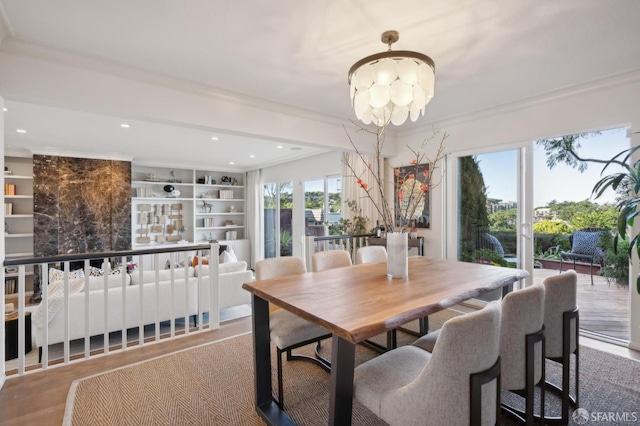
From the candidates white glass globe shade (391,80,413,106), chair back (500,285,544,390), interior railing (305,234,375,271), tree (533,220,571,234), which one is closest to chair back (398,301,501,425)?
chair back (500,285,544,390)

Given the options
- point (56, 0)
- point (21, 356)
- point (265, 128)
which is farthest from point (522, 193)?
point (21, 356)

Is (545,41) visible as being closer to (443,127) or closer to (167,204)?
(443,127)

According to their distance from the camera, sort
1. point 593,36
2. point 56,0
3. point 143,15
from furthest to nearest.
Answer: point 593,36 → point 143,15 → point 56,0

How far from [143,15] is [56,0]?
436 mm

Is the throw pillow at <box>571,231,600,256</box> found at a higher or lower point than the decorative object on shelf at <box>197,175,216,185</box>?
lower

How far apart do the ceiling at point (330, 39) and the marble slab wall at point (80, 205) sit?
395cm

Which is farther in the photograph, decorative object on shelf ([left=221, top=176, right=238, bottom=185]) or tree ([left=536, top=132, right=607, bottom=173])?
decorative object on shelf ([left=221, top=176, right=238, bottom=185])

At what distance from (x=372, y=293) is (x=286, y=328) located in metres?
0.65

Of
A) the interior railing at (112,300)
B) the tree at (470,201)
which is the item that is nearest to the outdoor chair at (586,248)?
the tree at (470,201)

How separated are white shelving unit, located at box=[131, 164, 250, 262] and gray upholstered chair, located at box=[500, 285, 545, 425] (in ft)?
23.0

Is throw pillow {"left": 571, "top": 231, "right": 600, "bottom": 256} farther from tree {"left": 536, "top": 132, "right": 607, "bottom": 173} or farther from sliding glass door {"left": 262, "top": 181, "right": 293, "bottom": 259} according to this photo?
sliding glass door {"left": 262, "top": 181, "right": 293, "bottom": 259}

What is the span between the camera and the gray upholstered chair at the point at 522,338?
141cm

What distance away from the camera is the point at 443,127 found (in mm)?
4098

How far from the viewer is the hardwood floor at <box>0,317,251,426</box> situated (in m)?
1.91
